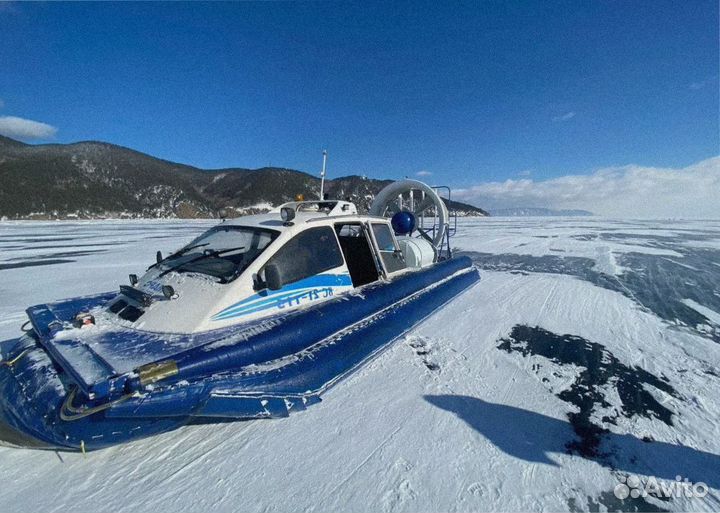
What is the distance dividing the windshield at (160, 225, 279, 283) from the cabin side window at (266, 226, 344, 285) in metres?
0.21

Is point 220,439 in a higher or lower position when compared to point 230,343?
lower

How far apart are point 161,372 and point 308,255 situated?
1.80 metres

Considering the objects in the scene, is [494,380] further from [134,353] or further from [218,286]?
[134,353]

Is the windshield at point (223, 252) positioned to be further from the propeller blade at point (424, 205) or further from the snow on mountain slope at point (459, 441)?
the propeller blade at point (424, 205)

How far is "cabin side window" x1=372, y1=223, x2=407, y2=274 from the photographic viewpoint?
516 cm

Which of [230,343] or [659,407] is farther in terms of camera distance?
[659,407]

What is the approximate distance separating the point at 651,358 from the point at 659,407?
3.64ft

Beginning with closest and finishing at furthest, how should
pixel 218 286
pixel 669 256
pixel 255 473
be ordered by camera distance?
pixel 255 473, pixel 218 286, pixel 669 256

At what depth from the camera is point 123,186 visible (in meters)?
114

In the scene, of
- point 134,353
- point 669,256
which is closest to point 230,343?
point 134,353

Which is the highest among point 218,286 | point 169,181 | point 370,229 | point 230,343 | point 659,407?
point 169,181

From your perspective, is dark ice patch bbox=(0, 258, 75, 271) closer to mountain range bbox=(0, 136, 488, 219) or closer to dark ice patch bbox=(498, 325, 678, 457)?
dark ice patch bbox=(498, 325, 678, 457)

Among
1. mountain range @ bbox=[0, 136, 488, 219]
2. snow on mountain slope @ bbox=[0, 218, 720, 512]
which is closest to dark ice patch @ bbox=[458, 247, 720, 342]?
snow on mountain slope @ bbox=[0, 218, 720, 512]

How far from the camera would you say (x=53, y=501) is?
1929mm
